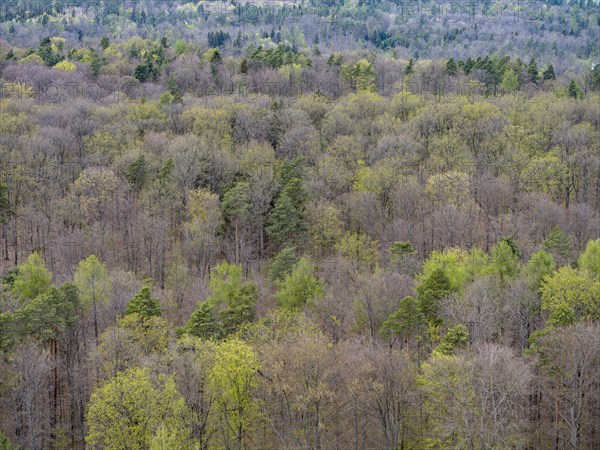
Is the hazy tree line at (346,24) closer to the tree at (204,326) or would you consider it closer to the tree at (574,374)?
the tree at (204,326)

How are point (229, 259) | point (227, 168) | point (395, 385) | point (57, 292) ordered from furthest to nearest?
point (227, 168), point (229, 259), point (57, 292), point (395, 385)

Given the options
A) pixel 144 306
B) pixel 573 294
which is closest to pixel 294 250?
pixel 144 306

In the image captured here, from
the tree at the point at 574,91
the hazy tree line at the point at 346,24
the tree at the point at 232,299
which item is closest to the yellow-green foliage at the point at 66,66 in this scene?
the hazy tree line at the point at 346,24

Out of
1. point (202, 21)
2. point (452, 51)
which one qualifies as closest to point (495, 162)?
point (452, 51)

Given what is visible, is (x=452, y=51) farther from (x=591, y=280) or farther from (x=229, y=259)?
(x=591, y=280)

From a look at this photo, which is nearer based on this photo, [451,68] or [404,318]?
[404,318]

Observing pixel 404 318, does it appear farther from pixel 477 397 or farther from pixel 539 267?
pixel 539 267

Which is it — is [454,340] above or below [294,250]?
above
